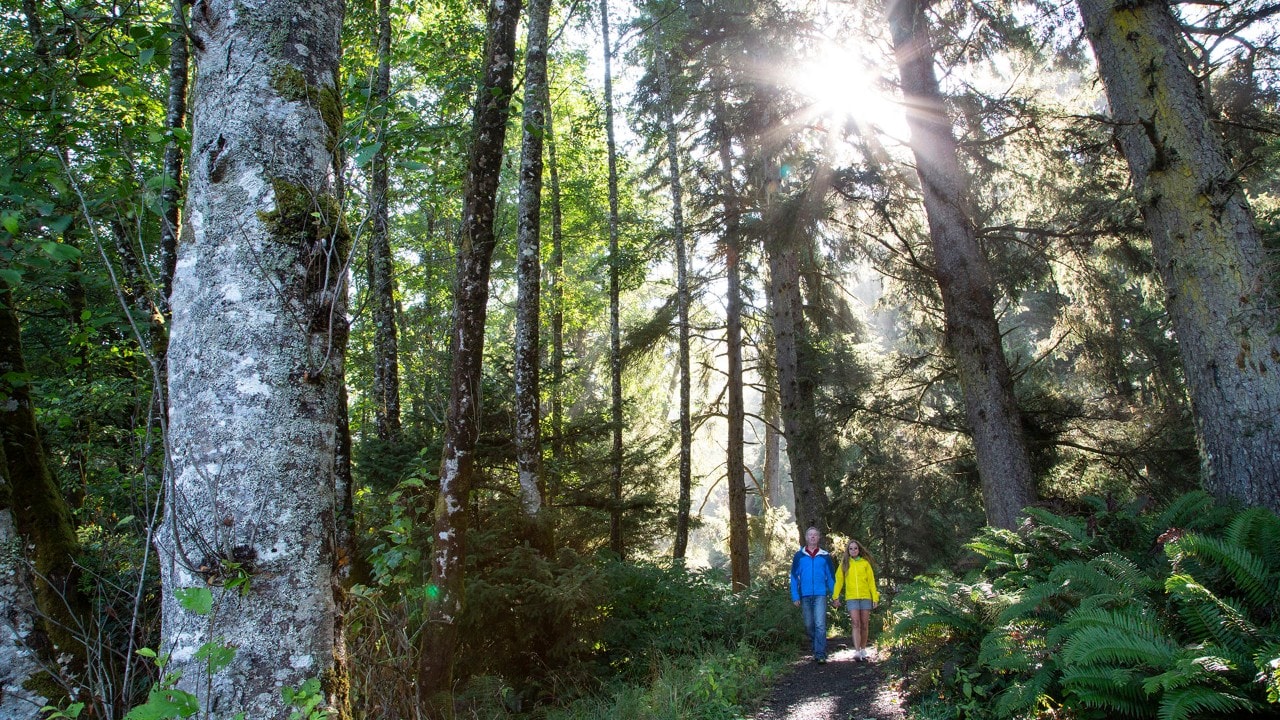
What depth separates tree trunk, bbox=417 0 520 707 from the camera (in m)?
6.18

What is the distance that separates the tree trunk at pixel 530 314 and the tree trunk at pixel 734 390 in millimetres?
6917

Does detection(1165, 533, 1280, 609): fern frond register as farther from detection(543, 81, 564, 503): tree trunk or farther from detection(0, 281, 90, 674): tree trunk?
detection(543, 81, 564, 503): tree trunk

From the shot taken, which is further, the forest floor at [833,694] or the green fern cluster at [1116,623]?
the forest floor at [833,694]

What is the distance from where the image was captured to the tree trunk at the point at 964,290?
27.8 feet

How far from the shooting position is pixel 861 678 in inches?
284

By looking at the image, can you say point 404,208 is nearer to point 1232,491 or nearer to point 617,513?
point 617,513

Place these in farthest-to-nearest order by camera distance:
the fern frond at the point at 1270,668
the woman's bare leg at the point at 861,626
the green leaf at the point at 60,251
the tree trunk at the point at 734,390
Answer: the tree trunk at the point at 734,390
the woman's bare leg at the point at 861,626
the fern frond at the point at 1270,668
the green leaf at the point at 60,251

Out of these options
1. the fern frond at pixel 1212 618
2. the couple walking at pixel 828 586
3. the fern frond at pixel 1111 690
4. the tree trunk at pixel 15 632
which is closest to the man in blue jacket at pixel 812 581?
the couple walking at pixel 828 586

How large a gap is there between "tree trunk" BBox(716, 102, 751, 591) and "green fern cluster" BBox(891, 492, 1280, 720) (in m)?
8.97

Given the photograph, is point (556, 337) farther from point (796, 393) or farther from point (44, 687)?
point (44, 687)

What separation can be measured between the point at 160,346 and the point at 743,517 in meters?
12.0

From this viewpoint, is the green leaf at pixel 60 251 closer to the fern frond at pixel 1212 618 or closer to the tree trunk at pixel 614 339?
the fern frond at pixel 1212 618

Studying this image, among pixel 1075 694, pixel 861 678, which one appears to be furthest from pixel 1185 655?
pixel 861 678

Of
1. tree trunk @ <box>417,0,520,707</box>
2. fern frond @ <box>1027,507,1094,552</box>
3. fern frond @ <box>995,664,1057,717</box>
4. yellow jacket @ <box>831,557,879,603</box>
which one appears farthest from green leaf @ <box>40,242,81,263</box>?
yellow jacket @ <box>831,557,879,603</box>
